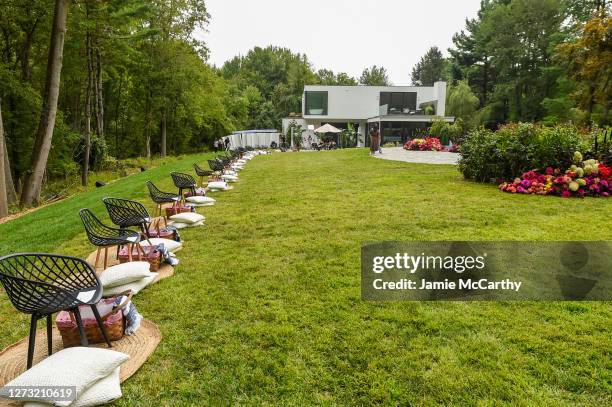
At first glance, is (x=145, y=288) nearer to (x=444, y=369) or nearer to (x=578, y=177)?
(x=444, y=369)

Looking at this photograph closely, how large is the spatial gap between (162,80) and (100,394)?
80.7 feet

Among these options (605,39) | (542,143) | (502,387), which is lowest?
(502,387)

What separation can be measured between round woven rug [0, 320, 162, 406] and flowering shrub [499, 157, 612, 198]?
7.90m

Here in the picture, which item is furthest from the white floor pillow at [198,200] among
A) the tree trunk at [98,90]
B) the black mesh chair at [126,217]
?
the tree trunk at [98,90]

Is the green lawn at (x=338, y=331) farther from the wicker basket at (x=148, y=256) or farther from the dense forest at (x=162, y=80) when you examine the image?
the dense forest at (x=162, y=80)

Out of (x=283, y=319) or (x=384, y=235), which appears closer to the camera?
(x=283, y=319)

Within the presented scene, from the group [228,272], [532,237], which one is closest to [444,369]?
[228,272]

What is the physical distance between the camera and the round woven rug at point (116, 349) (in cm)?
283

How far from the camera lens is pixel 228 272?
4633mm

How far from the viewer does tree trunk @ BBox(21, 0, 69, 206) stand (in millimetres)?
10062

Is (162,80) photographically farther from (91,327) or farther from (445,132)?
(91,327)

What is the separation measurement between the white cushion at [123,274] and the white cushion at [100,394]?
1.36 metres

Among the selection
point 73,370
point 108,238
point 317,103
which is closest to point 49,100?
point 108,238

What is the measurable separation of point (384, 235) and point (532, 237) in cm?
193
